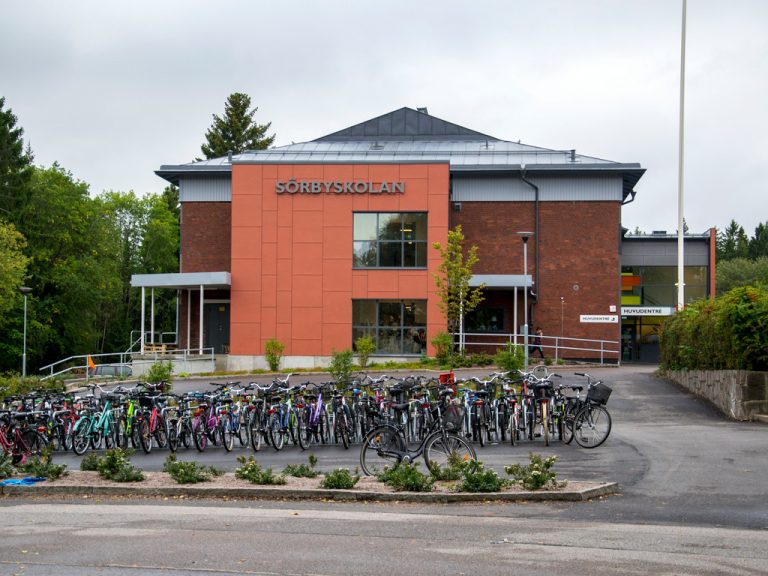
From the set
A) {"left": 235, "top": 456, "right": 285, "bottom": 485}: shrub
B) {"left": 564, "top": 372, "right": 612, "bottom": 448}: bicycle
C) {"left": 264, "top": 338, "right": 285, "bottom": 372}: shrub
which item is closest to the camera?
{"left": 235, "top": 456, "right": 285, "bottom": 485}: shrub

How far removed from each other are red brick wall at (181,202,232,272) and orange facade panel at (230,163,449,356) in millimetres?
3695

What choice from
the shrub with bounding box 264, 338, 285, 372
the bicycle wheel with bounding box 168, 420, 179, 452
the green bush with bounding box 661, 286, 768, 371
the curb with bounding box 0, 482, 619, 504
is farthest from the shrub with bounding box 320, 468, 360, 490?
the shrub with bounding box 264, 338, 285, 372

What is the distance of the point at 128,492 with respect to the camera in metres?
13.7

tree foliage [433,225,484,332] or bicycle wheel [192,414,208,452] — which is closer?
bicycle wheel [192,414,208,452]

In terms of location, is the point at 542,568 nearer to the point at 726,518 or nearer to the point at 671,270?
the point at 726,518

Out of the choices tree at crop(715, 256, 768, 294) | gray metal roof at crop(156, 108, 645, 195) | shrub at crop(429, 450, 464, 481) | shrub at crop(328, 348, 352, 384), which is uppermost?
gray metal roof at crop(156, 108, 645, 195)

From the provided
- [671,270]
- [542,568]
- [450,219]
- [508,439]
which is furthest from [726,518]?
[671,270]

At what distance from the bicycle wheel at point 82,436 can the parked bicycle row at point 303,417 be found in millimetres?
19

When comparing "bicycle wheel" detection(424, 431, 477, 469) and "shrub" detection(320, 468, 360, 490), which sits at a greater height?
"bicycle wheel" detection(424, 431, 477, 469)

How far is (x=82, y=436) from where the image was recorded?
18.7m

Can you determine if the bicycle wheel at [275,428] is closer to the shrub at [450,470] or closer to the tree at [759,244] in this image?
the shrub at [450,470]

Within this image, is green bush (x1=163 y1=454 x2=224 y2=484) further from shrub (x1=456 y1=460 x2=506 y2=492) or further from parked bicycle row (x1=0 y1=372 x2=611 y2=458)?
parked bicycle row (x1=0 y1=372 x2=611 y2=458)

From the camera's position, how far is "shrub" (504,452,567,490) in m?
12.5

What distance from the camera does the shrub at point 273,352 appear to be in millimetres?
35594
